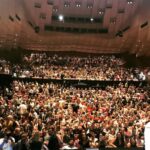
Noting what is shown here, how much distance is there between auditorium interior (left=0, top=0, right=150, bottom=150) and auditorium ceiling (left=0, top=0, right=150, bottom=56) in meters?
0.09

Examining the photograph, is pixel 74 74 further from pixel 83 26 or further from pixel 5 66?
pixel 83 26

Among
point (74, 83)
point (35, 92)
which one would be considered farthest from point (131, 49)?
point (35, 92)

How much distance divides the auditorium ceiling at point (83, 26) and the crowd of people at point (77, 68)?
1428 mm

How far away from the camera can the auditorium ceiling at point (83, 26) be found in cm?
3419

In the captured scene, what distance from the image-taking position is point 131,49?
121ft

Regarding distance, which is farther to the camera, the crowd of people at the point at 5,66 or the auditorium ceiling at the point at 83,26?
the auditorium ceiling at the point at 83,26

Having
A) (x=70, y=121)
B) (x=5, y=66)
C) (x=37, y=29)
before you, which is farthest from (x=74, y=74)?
(x=70, y=121)

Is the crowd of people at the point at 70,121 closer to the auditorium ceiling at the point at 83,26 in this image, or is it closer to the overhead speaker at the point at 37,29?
the auditorium ceiling at the point at 83,26

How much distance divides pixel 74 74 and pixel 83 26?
11.0m

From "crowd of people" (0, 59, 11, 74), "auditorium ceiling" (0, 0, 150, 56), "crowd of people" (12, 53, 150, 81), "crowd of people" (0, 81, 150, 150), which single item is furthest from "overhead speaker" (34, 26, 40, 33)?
"crowd of people" (0, 81, 150, 150)

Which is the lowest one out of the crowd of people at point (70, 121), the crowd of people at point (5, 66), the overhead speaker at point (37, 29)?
the crowd of people at point (70, 121)

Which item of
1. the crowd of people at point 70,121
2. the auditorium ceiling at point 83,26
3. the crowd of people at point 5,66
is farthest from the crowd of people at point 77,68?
the crowd of people at point 70,121

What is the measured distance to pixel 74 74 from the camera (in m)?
31.6

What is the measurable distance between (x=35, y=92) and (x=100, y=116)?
6.82m
